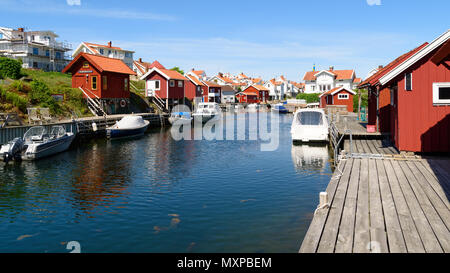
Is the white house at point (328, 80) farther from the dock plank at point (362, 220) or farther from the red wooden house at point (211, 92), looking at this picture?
the dock plank at point (362, 220)

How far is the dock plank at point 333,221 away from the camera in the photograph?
23.8 ft

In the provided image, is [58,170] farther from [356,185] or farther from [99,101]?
[99,101]

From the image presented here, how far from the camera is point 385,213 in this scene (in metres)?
9.17

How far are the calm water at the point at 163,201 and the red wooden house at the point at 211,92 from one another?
3124 inches

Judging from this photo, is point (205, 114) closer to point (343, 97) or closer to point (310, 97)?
point (343, 97)

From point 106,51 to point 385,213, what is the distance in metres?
98.3

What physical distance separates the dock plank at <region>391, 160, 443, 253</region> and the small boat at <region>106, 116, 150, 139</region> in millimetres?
30405

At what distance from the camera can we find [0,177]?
20656 mm

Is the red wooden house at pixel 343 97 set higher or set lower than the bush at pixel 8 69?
lower

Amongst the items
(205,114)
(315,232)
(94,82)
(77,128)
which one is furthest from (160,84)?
(315,232)

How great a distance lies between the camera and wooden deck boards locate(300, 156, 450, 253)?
7305mm

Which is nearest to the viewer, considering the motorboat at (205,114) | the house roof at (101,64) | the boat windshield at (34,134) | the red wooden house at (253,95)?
the boat windshield at (34,134)

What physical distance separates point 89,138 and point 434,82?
3205 centimetres

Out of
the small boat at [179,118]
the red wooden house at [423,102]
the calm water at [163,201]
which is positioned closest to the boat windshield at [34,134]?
the calm water at [163,201]
